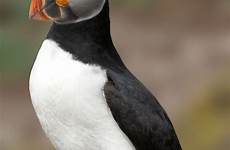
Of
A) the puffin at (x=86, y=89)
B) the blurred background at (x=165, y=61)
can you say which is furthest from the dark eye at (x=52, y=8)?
the blurred background at (x=165, y=61)

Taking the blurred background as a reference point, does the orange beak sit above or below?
above

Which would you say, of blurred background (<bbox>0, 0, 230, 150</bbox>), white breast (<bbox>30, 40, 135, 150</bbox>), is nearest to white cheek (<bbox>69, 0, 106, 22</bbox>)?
white breast (<bbox>30, 40, 135, 150</bbox>)

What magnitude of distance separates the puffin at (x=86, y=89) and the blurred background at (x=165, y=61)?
267 cm

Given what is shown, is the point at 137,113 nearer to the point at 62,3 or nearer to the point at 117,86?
the point at 117,86

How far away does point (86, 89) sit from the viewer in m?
2.70

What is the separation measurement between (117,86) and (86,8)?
10.1 inches

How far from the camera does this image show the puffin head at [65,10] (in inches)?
105

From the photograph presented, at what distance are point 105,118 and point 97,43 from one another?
0.23 m

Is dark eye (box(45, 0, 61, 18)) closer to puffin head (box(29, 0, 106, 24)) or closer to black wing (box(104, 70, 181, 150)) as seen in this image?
puffin head (box(29, 0, 106, 24))

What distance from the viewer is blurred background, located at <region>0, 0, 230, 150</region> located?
18.7ft

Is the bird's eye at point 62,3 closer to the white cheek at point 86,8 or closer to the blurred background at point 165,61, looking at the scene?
the white cheek at point 86,8

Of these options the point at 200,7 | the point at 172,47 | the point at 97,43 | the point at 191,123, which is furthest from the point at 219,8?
the point at 97,43

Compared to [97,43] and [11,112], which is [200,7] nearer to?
[11,112]

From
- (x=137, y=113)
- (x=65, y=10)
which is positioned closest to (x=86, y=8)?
(x=65, y=10)
